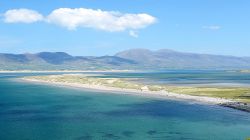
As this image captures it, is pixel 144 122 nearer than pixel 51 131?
No

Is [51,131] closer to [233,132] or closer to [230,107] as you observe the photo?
[233,132]

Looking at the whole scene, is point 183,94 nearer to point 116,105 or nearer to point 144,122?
point 116,105

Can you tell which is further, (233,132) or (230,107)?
(230,107)

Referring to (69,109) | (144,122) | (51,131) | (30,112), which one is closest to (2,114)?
(30,112)

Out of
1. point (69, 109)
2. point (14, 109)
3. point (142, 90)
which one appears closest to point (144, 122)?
point (69, 109)

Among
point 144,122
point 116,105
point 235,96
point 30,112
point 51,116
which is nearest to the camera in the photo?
point 144,122

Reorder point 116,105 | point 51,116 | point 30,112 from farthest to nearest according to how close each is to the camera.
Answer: point 116,105
point 30,112
point 51,116
